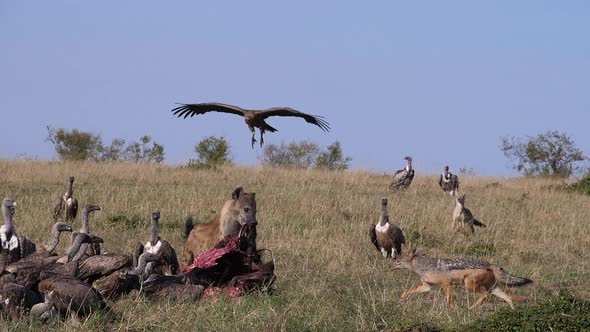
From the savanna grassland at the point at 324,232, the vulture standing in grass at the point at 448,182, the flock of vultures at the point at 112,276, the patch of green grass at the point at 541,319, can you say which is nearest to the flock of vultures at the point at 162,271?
the flock of vultures at the point at 112,276

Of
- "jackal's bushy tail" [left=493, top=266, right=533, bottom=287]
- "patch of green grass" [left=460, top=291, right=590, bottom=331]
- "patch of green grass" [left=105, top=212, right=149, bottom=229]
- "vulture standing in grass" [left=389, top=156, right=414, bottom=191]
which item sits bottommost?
"patch of green grass" [left=460, top=291, right=590, bottom=331]

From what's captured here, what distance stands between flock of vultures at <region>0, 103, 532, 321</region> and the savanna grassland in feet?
0.52

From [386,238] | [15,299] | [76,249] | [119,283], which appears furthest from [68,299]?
[386,238]

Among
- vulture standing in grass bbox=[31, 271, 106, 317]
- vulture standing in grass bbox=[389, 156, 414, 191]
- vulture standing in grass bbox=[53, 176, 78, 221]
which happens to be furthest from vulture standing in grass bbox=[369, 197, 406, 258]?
vulture standing in grass bbox=[389, 156, 414, 191]

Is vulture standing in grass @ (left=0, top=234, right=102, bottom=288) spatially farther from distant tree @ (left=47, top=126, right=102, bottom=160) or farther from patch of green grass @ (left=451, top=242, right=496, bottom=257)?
distant tree @ (left=47, top=126, right=102, bottom=160)

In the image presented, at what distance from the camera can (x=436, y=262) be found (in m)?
7.88

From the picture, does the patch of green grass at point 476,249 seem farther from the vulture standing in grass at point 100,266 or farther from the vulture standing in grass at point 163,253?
the vulture standing in grass at point 100,266

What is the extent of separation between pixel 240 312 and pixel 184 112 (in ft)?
21.0

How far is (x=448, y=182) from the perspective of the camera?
17.5 metres

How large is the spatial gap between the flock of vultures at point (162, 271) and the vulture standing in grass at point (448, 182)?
8.35 m

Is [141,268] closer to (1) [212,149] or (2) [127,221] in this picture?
(2) [127,221]

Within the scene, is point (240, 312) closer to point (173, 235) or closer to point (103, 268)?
point (103, 268)

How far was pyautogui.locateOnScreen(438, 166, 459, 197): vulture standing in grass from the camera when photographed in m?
17.3

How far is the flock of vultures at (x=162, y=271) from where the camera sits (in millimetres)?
6086
